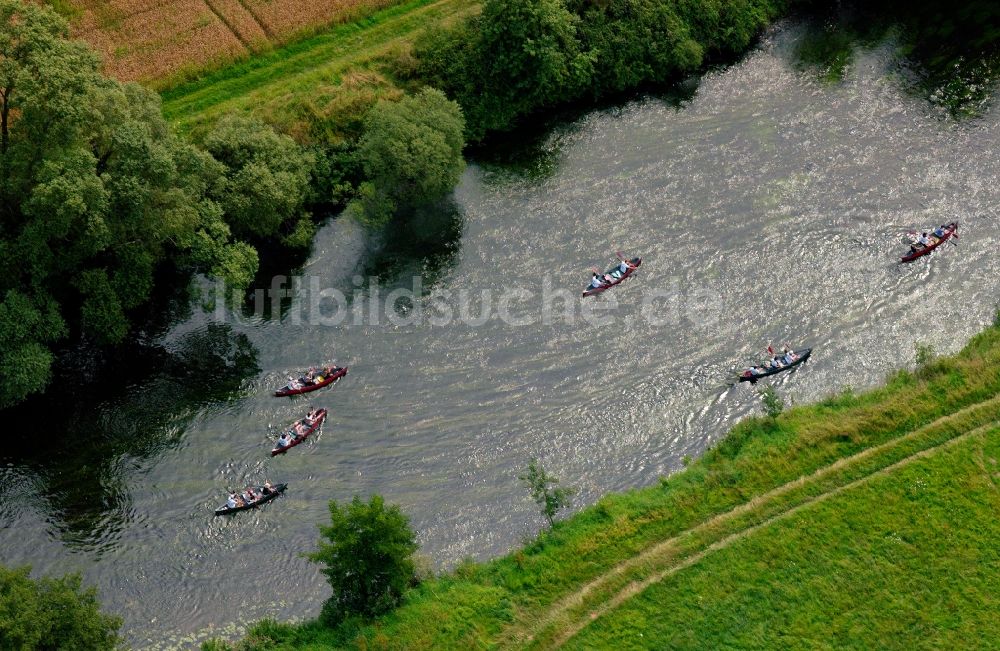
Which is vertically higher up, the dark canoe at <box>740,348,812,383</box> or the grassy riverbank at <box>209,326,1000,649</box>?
the dark canoe at <box>740,348,812,383</box>

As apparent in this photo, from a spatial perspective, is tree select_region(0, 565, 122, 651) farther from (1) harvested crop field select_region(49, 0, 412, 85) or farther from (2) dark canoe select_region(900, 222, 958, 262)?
(2) dark canoe select_region(900, 222, 958, 262)

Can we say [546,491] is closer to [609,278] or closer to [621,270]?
[609,278]

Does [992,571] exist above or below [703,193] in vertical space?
below

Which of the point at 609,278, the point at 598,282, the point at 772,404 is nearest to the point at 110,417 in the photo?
the point at 598,282

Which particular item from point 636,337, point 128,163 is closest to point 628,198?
point 636,337

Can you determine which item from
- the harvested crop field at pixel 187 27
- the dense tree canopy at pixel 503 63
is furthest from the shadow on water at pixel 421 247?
the harvested crop field at pixel 187 27

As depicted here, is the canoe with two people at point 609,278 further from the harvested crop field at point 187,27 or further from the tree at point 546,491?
the harvested crop field at point 187,27

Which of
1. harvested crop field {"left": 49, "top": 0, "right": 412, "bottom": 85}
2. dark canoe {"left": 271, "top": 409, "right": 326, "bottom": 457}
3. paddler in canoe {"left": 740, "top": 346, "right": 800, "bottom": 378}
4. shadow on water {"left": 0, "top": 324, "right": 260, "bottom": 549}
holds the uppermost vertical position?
harvested crop field {"left": 49, "top": 0, "right": 412, "bottom": 85}

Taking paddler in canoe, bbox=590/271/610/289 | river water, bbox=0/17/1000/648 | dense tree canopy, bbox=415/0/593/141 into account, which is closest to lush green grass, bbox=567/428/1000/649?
river water, bbox=0/17/1000/648

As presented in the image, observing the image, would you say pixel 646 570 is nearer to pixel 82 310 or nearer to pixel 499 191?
pixel 499 191
